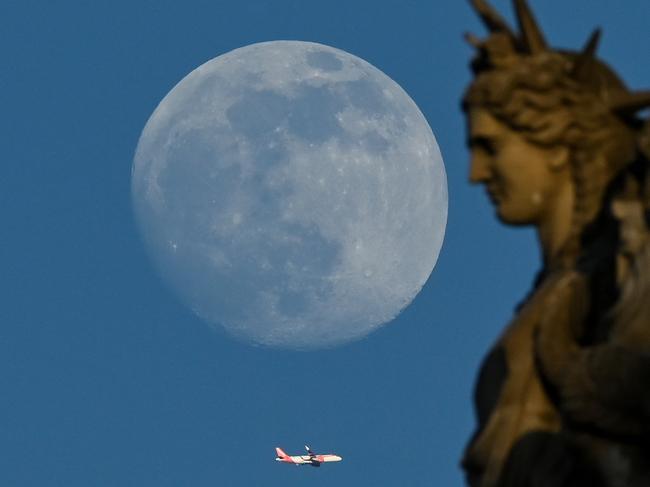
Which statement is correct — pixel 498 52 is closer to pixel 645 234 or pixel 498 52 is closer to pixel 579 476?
pixel 645 234

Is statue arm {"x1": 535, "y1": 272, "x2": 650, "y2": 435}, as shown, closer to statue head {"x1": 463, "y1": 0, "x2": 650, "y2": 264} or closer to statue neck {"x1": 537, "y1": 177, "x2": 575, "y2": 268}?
statue neck {"x1": 537, "y1": 177, "x2": 575, "y2": 268}

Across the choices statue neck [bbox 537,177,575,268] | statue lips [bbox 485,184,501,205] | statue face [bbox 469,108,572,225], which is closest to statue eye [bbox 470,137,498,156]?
statue face [bbox 469,108,572,225]

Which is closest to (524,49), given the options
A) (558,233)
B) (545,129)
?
(545,129)

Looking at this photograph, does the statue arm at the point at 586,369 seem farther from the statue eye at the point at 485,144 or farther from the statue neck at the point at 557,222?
the statue eye at the point at 485,144

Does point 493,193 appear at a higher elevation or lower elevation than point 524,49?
lower

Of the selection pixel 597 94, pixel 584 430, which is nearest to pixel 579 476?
pixel 584 430

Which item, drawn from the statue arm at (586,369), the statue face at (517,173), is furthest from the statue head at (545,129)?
→ the statue arm at (586,369)

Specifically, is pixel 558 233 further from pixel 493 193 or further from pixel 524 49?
pixel 524 49
